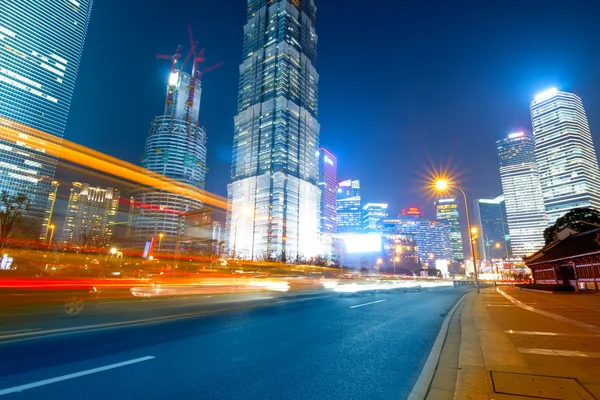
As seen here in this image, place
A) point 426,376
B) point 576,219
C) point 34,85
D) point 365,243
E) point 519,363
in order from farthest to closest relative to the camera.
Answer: point 34,85 → point 365,243 → point 576,219 → point 519,363 → point 426,376

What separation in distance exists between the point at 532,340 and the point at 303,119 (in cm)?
19378

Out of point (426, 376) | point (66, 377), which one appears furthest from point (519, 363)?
point (66, 377)

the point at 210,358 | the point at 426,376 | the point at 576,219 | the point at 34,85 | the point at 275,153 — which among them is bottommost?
the point at 210,358

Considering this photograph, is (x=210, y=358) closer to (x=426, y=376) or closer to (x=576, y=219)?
(x=426, y=376)

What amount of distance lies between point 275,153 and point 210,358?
172m

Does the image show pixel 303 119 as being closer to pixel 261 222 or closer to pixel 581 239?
pixel 261 222

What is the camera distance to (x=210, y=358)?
19.8 ft

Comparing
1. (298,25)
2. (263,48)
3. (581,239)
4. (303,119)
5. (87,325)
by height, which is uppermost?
(298,25)

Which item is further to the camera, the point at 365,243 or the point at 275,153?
the point at 275,153

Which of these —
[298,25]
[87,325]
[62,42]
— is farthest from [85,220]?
[87,325]

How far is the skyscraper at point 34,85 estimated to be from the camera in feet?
431

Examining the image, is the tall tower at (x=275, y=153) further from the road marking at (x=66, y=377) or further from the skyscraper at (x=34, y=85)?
the road marking at (x=66, y=377)

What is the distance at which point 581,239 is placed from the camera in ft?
100

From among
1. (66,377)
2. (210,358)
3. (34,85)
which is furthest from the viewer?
(34,85)
